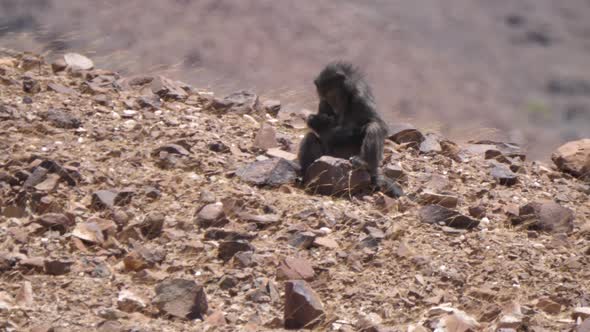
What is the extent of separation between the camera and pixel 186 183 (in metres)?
6.71

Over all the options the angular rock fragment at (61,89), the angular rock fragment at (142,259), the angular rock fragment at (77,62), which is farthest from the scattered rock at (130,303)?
the angular rock fragment at (77,62)

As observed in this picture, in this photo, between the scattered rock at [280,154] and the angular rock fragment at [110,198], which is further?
the scattered rock at [280,154]

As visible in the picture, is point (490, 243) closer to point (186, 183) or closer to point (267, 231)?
point (267, 231)

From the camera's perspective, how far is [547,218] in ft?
21.9

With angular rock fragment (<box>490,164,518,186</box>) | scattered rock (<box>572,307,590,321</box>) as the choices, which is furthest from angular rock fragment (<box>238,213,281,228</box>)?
angular rock fragment (<box>490,164,518,186</box>)

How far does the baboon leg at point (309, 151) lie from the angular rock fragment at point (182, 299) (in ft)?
8.05

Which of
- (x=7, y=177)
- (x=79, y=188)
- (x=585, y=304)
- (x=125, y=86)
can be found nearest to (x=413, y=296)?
(x=585, y=304)

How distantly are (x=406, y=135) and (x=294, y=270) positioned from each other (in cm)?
329

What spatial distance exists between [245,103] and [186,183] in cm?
218

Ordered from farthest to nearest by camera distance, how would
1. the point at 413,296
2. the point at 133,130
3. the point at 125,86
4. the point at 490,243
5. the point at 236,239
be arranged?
the point at 125,86
the point at 133,130
the point at 490,243
the point at 236,239
the point at 413,296

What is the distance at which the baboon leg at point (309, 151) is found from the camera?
736 cm

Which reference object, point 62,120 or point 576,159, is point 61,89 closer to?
point 62,120

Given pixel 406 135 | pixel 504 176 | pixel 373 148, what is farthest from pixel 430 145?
pixel 373 148

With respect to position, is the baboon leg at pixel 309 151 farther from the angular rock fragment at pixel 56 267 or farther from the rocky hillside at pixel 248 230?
the angular rock fragment at pixel 56 267
